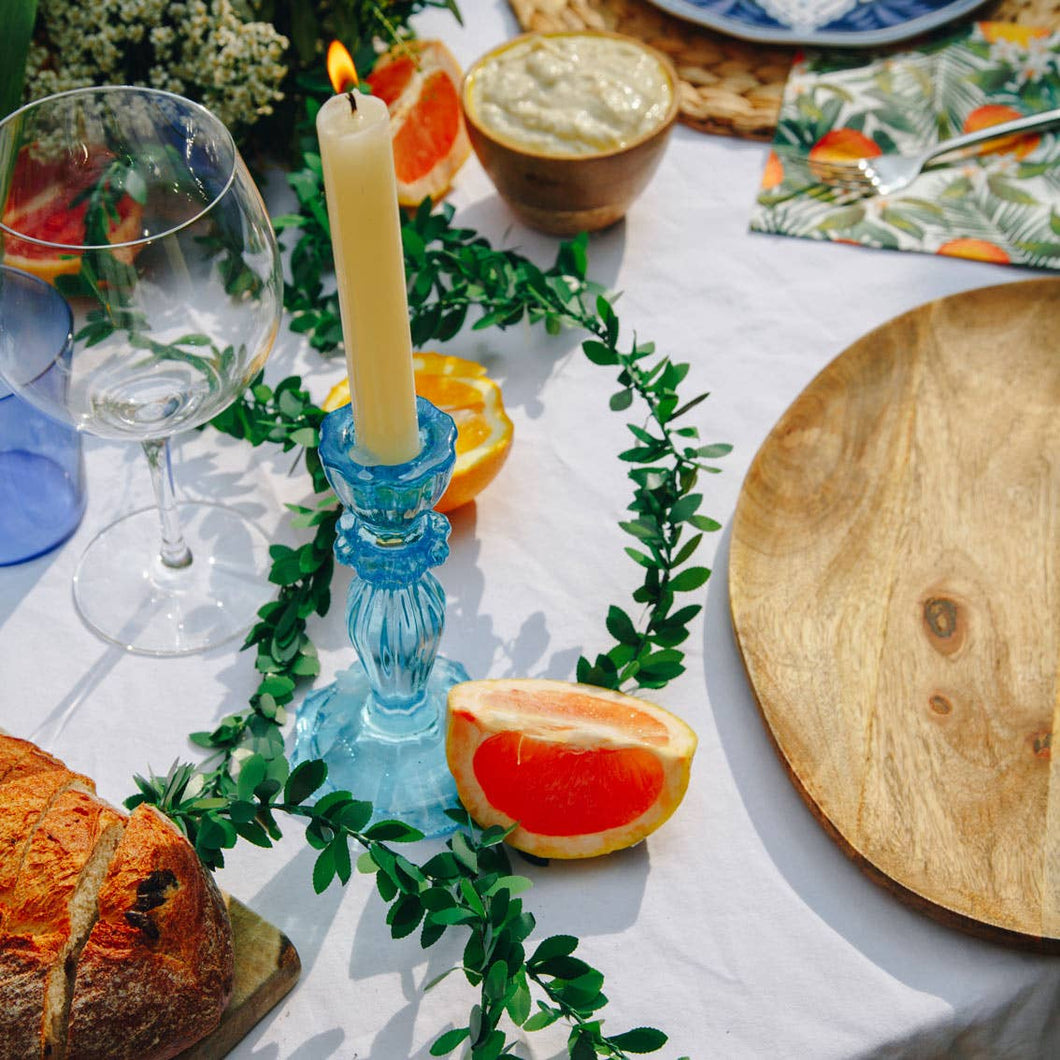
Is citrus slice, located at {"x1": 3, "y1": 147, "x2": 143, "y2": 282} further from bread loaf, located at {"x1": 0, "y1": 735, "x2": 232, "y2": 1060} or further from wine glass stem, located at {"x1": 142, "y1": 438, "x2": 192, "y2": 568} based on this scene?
bread loaf, located at {"x1": 0, "y1": 735, "x2": 232, "y2": 1060}

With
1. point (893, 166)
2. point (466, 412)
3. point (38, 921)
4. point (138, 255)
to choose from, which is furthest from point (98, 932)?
point (893, 166)

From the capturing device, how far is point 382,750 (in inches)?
29.3

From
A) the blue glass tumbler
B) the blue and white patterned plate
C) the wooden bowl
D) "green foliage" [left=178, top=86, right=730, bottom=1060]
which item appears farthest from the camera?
the blue and white patterned plate

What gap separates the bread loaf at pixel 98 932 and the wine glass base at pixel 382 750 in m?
0.14

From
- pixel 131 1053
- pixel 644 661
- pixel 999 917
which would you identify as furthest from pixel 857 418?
pixel 131 1053

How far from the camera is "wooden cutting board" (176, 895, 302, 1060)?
604 mm

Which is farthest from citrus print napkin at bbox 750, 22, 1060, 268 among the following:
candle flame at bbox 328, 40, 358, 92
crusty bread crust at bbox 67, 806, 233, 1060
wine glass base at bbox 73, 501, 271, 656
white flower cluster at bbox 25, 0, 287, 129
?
crusty bread crust at bbox 67, 806, 233, 1060

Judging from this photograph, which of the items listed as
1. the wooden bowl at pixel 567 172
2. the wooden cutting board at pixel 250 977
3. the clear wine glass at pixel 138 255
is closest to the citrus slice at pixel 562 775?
the wooden cutting board at pixel 250 977

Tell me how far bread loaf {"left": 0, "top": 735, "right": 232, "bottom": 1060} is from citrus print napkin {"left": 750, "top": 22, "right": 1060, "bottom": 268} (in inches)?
31.2

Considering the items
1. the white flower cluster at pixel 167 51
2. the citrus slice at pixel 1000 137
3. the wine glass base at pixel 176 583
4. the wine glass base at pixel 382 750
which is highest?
the white flower cluster at pixel 167 51

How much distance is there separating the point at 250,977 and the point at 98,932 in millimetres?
103

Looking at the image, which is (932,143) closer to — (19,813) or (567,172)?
(567,172)

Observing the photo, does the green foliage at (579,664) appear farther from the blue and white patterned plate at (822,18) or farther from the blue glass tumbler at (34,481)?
the blue and white patterned plate at (822,18)

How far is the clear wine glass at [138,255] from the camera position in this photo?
0.60 m
